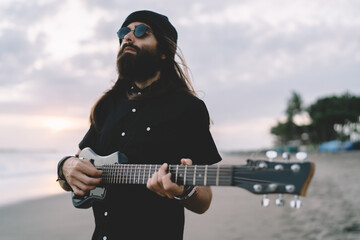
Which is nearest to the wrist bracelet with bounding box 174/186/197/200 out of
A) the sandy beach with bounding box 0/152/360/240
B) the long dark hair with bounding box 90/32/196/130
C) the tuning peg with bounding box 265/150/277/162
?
the tuning peg with bounding box 265/150/277/162

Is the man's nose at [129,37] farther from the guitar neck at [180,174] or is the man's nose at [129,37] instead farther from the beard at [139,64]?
the guitar neck at [180,174]

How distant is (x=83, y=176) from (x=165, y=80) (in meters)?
1.10

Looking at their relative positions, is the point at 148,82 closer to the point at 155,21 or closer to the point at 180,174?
the point at 155,21

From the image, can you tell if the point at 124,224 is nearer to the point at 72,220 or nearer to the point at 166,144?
the point at 166,144

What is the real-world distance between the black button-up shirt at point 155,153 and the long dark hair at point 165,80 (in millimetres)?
241

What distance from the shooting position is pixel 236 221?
7.54 metres

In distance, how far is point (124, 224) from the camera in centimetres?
227

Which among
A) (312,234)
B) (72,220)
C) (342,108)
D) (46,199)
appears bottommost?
(312,234)

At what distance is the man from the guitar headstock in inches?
15.7

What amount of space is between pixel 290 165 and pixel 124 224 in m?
1.25

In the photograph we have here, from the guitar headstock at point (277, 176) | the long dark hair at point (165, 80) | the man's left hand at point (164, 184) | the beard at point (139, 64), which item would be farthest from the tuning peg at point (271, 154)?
the beard at point (139, 64)

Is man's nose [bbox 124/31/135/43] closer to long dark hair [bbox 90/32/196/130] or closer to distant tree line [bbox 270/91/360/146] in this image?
long dark hair [bbox 90/32/196/130]

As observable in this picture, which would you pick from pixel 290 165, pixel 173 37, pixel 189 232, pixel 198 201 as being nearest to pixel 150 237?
pixel 198 201

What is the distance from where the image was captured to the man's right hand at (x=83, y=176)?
2381mm
